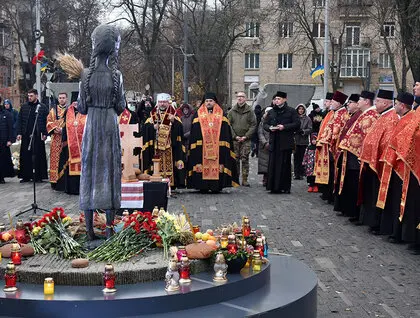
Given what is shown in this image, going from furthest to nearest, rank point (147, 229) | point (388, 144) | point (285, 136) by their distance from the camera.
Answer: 1. point (285, 136)
2. point (388, 144)
3. point (147, 229)

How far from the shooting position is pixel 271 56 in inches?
2667

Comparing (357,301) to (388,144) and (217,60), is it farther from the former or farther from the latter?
(217,60)

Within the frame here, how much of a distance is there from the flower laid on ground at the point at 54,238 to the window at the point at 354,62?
200 ft

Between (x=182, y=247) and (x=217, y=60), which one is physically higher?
(x=217, y=60)

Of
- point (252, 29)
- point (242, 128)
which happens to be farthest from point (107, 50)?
point (252, 29)

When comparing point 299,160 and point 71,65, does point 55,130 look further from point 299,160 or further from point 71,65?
point 71,65

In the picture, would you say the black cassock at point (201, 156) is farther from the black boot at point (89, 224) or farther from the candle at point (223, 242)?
the candle at point (223, 242)

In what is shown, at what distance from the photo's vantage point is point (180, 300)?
223 inches

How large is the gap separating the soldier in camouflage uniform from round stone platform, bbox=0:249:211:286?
34.1 feet

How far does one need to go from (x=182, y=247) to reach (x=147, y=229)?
595 millimetres

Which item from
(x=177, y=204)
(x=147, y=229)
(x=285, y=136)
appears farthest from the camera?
(x=285, y=136)

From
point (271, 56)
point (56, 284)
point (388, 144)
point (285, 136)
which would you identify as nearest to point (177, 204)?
point (285, 136)

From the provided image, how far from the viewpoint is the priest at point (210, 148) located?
51.8 feet

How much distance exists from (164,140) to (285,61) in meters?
54.2
